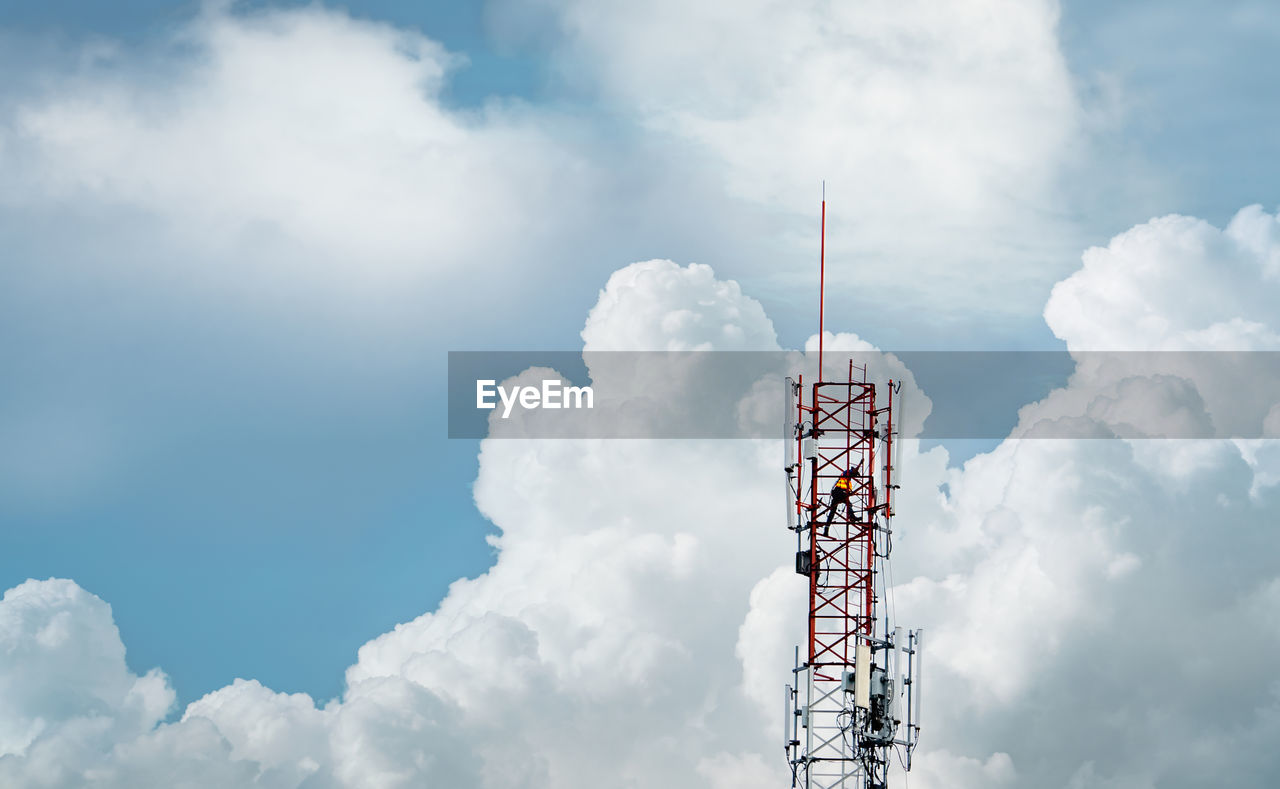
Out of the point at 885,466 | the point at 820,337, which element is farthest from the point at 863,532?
the point at 820,337

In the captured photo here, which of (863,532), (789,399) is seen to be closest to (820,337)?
(789,399)

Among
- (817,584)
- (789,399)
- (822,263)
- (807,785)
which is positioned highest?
(822,263)

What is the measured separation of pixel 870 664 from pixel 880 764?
5231 mm

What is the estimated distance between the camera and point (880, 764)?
10350 cm

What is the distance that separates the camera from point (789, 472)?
10450cm

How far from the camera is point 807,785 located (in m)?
102

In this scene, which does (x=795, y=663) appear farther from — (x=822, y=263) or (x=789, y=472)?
(x=822, y=263)

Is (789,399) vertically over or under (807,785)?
over

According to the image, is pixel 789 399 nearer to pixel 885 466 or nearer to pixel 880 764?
pixel 885 466

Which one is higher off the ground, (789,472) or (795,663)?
(789,472)

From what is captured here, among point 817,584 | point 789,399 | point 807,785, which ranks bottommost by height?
point 807,785

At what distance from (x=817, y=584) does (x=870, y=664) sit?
4.95 metres

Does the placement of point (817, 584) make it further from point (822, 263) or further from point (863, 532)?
point (822, 263)

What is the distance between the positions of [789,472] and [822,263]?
11.6 meters
